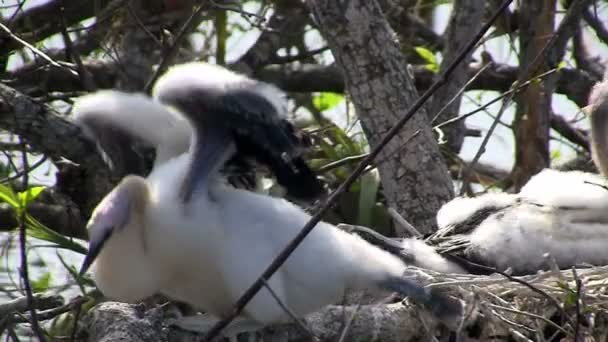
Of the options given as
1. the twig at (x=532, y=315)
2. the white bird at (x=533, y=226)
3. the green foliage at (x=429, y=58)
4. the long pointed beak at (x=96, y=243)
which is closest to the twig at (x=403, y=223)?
the white bird at (x=533, y=226)

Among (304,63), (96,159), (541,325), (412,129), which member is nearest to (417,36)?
(304,63)

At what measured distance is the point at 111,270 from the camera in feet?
11.8

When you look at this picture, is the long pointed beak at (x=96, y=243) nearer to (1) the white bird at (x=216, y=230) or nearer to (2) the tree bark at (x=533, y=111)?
(1) the white bird at (x=216, y=230)

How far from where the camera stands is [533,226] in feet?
14.4

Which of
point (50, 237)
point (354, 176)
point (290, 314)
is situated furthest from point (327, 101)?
point (354, 176)

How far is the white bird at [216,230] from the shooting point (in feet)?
11.5

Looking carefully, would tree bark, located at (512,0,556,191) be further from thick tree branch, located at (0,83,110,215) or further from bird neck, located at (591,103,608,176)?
thick tree branch, located at (0,83,110,215)

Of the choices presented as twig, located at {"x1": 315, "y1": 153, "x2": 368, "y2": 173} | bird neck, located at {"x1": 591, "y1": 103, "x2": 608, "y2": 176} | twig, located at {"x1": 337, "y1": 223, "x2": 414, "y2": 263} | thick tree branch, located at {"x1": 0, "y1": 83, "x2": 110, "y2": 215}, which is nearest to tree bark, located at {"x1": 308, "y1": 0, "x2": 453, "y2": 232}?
twig, located at {"x1": 315, "y1": 153, "x2": 368, "y2": 173}

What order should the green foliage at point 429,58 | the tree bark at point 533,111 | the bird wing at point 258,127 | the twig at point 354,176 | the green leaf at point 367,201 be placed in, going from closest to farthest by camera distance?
the twig at point 354,176 → the bird wing at point 258,127 → the green leaf at point 367,201 → the tree bark at point 533,111 → the green foliage at point 429,58

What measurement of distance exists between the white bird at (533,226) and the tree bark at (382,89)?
0.78 feet

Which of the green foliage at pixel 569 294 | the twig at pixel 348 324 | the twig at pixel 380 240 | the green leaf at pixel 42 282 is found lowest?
the green leaf at pixel 42 282

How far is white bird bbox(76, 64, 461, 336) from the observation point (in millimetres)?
3518

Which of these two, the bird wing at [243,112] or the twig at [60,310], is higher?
the bird wing at [243,112]

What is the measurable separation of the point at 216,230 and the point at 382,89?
1.44m
